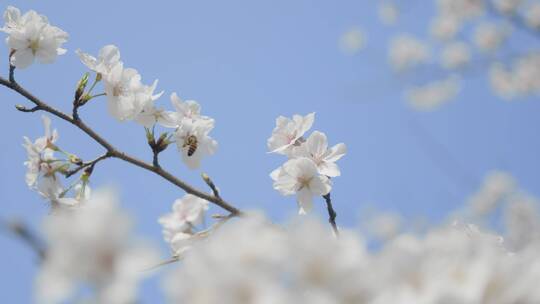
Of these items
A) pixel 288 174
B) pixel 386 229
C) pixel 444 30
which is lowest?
pixel 288 174

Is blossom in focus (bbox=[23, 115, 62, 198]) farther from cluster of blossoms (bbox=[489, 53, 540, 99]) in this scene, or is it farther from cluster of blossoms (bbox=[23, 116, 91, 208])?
cluster of blossoms (bbox=[489, 53, 540, 99])

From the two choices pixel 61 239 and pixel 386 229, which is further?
pixel 386 229

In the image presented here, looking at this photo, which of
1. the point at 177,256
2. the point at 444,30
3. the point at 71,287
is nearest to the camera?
the point at 71,287

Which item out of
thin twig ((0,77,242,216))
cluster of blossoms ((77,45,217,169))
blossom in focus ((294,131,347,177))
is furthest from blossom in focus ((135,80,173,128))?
blossom in focus ((294,131,347,177))

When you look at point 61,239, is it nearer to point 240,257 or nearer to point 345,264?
point 240,257

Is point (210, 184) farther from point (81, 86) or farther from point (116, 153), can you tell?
point (81, 86)

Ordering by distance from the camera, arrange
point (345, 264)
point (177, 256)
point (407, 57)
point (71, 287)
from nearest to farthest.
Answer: point (71, 287), point (345, 264), point (177, 256), point (407, 57)

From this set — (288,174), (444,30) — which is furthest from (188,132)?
(444,30)

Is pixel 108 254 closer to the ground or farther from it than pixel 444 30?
closer to the ground
